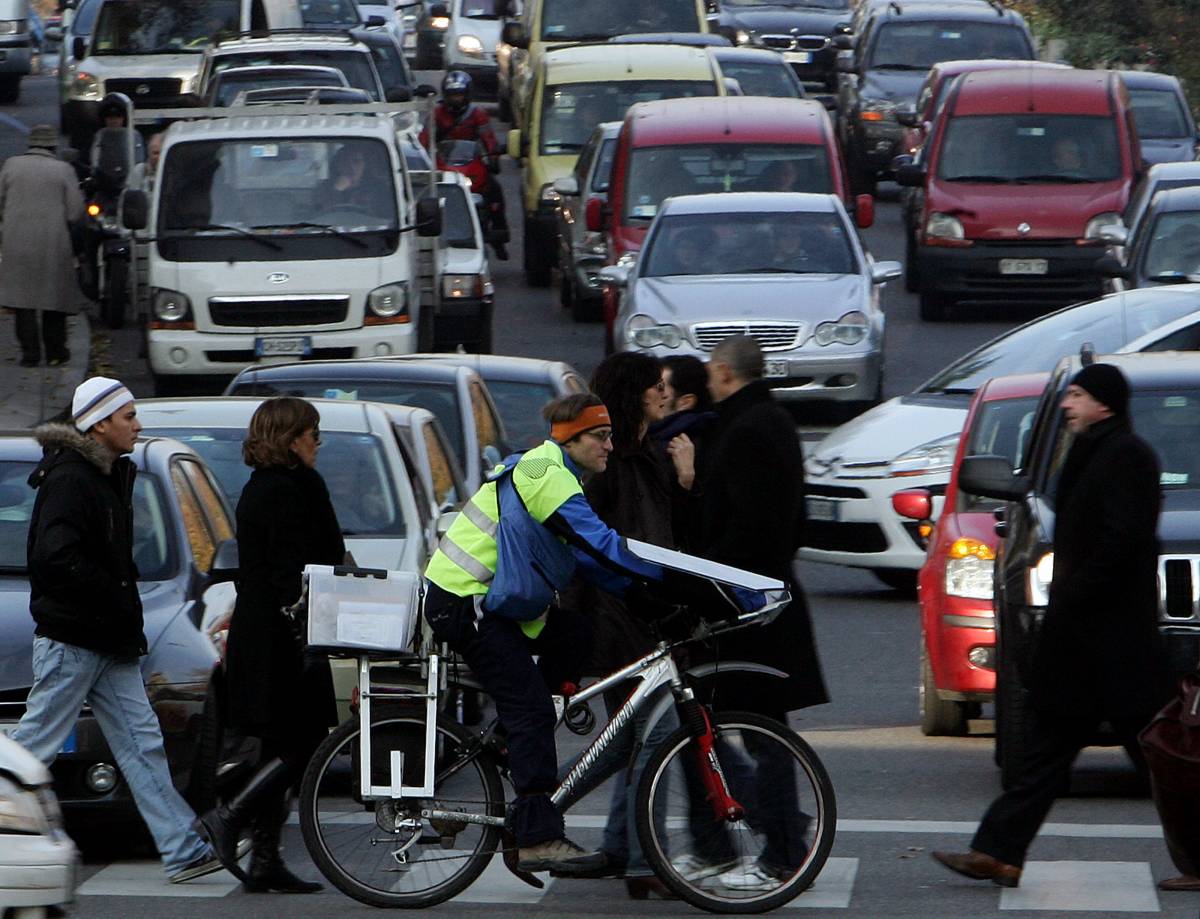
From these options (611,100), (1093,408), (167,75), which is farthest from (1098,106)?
(1093,408)

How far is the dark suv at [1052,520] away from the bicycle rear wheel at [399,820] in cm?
179

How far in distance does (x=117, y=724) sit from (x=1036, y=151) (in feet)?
59.7

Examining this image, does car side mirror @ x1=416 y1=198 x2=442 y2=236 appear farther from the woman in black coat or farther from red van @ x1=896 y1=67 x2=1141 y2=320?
the woman in black coat

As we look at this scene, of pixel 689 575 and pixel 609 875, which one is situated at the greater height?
pixel 689 575

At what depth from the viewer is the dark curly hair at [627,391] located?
30.0 feet

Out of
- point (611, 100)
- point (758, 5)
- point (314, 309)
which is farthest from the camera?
point (758, 5)

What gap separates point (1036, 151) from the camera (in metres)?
25.7

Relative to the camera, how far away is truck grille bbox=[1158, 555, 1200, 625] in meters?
9.29

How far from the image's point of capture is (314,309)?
20.9m

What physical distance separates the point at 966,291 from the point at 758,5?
1675cm

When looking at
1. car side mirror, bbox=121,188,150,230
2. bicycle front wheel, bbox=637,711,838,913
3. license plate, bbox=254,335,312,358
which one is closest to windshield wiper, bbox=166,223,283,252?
car side mirror, bbox=121,188,150,230

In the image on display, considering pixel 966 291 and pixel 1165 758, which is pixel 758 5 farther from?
pixel 1165 758

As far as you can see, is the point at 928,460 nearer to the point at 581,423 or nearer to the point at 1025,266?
the point at 581,423

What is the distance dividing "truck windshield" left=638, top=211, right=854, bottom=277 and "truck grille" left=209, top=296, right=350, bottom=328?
2.46 metres
